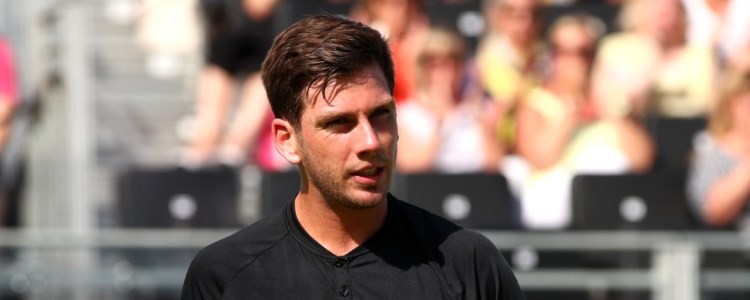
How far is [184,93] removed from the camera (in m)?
10.2

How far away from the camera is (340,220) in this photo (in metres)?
3.15

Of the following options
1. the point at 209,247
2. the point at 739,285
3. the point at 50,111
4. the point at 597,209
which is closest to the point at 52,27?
the point at 50,111

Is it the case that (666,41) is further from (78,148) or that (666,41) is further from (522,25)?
(78,148)

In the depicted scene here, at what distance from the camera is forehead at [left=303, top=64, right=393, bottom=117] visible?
119 inches

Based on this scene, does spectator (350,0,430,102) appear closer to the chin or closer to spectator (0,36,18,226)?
spectator (0,36,18,226)

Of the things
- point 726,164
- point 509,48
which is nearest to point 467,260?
point 726,164

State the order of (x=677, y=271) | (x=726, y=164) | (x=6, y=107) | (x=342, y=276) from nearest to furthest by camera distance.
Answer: (x=342, y=276)
(x=677, y=271)
(x=726, y=164)
(x=6, y=107)

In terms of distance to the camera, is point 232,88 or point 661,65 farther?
point 232,88

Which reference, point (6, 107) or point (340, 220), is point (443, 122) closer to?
point (6, 107)

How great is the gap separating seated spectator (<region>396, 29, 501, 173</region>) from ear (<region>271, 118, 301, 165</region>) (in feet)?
16.1

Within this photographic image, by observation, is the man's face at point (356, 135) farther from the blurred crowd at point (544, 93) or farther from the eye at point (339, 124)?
the blurred crowd at point (544, 93)

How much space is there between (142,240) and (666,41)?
10.3 ft

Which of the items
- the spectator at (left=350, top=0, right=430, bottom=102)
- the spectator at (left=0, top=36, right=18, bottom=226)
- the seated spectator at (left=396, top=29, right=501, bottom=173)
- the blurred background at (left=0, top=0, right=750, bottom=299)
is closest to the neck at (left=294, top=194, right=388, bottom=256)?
the blurred background at (left=0, top=0, right=750, bottom=299)

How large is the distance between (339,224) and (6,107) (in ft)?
19.2
